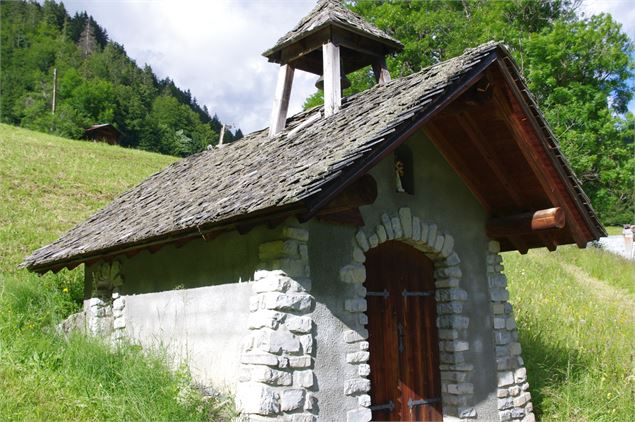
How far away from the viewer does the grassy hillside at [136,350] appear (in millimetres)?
6129

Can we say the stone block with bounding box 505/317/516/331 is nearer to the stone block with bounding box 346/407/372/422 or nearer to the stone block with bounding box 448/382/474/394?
the stone block with bounding box 448/382/474/394

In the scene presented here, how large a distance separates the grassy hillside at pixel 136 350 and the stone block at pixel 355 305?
68.3 inches

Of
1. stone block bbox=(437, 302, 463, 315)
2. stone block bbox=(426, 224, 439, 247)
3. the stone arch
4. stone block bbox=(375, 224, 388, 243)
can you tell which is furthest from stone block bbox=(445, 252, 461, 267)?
stone block bbox=(375, 224, 388, 243)

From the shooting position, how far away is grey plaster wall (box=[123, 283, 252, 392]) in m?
6.36

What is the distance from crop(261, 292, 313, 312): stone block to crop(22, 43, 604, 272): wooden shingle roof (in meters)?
0.81

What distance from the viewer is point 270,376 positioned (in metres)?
5.47

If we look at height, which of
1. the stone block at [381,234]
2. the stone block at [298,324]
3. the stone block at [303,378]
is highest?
the stone block at [381,234]

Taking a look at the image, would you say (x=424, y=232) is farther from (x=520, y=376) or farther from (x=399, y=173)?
(x=520, y=376)

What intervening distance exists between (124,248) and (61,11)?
9023cm

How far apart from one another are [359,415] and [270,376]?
47.1 inches

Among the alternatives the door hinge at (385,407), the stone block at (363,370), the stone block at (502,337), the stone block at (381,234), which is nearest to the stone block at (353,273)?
the stone block at (381,234)

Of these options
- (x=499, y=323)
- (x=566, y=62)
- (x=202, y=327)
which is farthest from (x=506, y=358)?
(x=566, y=62)

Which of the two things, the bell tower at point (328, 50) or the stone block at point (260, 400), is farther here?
the bell tower at point (328, 50)

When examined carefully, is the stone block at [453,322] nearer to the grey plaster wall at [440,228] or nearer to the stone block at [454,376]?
the grey plaster wall at [440,228]
